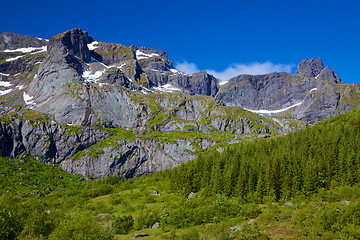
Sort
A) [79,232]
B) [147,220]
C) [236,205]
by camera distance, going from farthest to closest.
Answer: [147,220] → [236,205] → [79,232]

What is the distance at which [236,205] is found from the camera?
7294 cm

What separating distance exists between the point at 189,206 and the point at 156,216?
13859mm

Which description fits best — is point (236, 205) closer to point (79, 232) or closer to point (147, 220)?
point (147, 220)

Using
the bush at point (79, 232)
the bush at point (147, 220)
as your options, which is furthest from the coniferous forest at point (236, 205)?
the bush at point (79, 232)

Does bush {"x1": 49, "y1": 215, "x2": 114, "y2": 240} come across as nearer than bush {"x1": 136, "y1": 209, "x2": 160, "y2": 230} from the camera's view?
Yes

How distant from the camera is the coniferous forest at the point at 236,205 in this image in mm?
48219

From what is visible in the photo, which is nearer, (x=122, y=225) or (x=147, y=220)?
(x=122, y=225)

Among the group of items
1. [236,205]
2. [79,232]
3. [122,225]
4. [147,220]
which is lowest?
[122,225]

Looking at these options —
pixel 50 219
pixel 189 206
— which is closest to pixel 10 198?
pixel 50 219

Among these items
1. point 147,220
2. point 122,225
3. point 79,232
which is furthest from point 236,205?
point 79,232

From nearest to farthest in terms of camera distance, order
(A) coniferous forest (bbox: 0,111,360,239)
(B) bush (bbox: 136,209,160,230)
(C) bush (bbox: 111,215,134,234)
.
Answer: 1. (A) coniferous forest (bbox: 0,111,360,239)
2. (C) bush (bbox: 111,215,134,234)
3. (B) bush (bbox: 136,209,160,230)

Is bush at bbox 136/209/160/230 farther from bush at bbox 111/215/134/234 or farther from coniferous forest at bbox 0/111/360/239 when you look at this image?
bush at bbox 111/215/134/234

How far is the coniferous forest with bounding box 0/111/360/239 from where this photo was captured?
48219 millimetres

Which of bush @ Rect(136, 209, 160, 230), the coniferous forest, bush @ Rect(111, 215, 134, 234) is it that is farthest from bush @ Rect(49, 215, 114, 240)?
bush @ Rect(136, 209, 160, 230)
